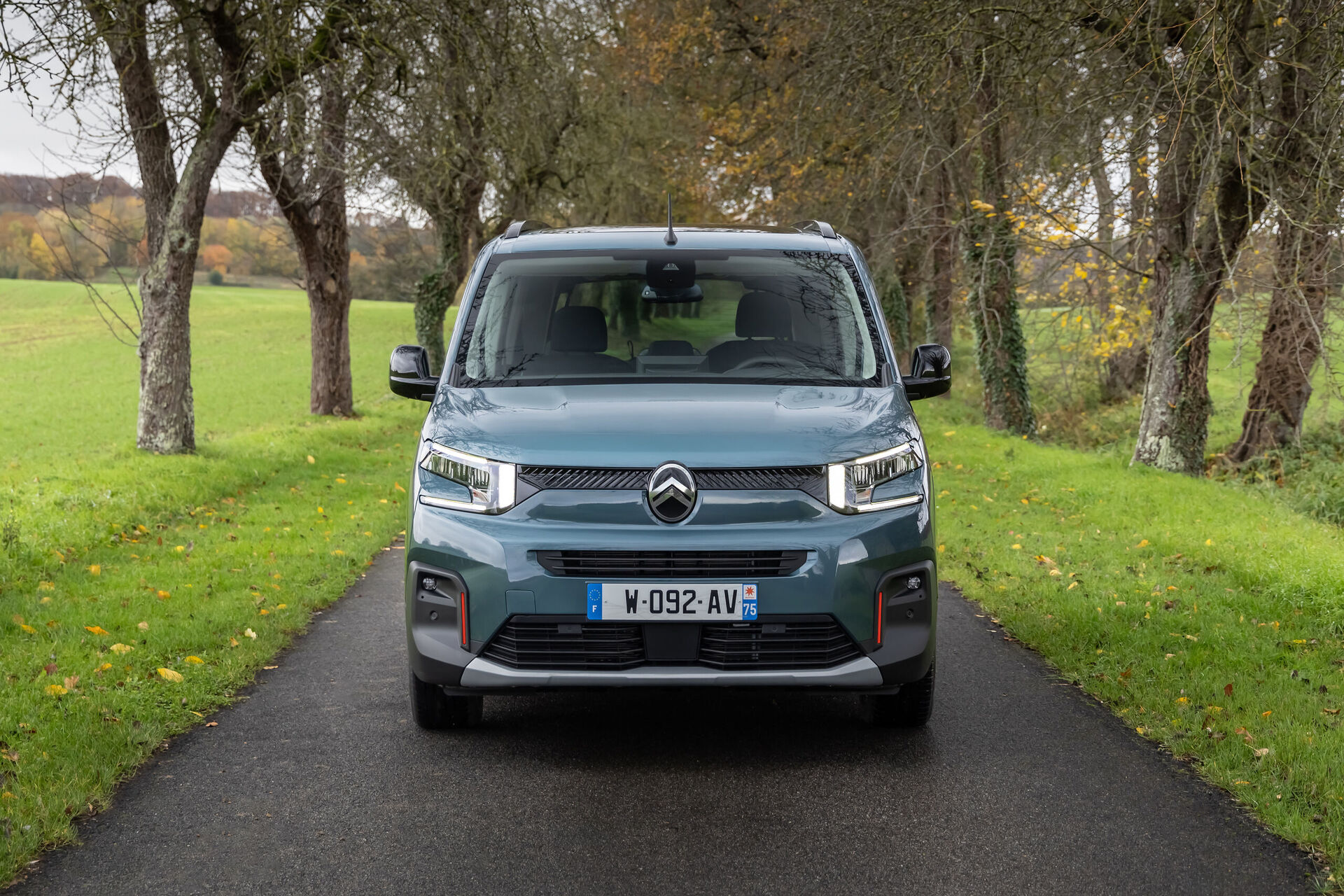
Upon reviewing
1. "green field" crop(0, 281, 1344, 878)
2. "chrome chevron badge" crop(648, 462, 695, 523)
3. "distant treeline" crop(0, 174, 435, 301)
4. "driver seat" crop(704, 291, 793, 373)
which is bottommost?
"green field" crop(0, 281, 1344, 878)

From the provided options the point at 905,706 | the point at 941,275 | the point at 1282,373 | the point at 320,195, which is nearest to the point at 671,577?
the point at 905,706

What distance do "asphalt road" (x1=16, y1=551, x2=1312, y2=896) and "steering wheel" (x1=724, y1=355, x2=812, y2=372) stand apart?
4.75ft

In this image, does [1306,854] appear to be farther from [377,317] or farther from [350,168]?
[377,317]

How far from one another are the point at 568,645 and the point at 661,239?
6.92 feet

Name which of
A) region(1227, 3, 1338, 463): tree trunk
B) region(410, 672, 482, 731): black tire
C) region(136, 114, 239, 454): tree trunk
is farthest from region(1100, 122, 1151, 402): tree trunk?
→ region(136, 114, 239, 454): tree trunk

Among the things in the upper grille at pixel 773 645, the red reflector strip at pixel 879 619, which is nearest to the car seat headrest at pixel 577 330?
the upper grille at pixel 773 645

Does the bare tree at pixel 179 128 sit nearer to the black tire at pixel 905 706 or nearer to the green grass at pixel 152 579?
the green grass at pixel 152 579

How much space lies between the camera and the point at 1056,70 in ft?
36.7

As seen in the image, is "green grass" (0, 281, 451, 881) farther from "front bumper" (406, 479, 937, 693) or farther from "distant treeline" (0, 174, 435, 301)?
"distant treeline" (0, 174, 435, 301)

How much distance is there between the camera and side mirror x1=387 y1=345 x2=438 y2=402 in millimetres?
5461

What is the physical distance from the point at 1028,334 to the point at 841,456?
52.6 ft

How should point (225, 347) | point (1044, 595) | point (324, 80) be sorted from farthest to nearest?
point (225, 347)
point (324, 80)
point (1044, 595)

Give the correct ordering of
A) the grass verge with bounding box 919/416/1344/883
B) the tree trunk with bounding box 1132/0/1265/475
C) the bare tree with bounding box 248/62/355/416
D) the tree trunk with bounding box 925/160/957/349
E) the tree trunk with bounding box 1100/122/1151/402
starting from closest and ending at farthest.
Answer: the grass verge with bounding box 919/416/1344/883 → the tree trunk with bounding box 1100/122/1151/402 → the tree trunk with bounding box 1132/0/1265/475 → the bare tree with bounding box 248/62/355/416 → the tree trunk with bounding box 925/160/957/349

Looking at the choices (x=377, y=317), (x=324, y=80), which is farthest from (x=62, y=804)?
(x=377, y=317)
